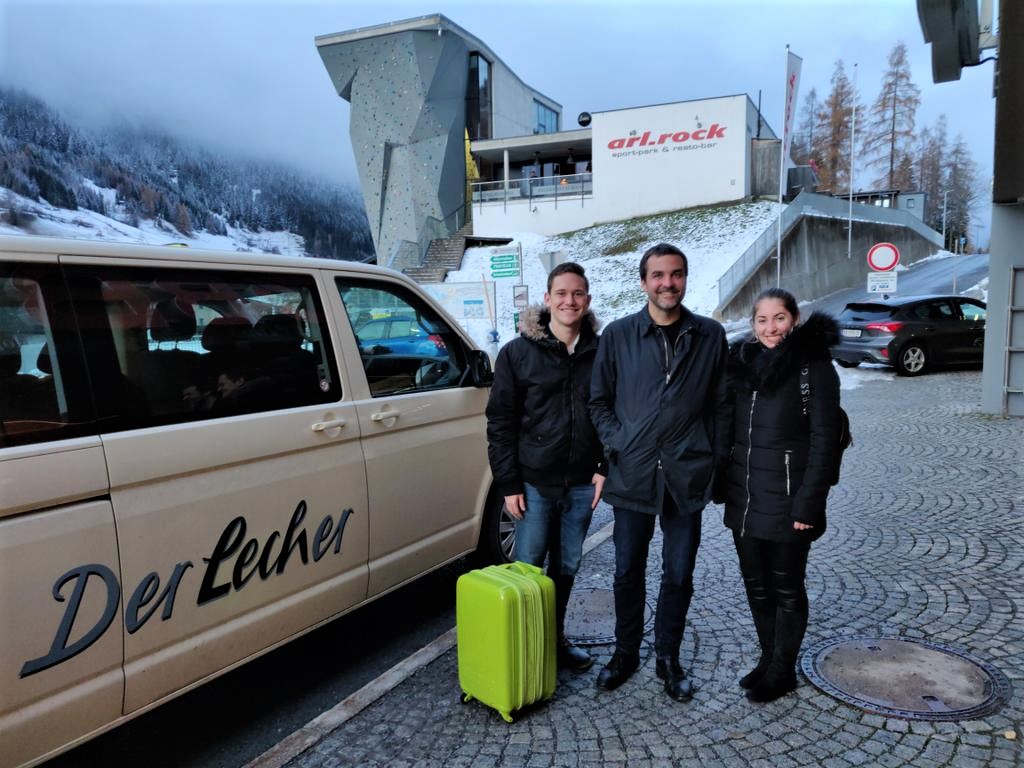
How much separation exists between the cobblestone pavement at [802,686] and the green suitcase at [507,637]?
5.9 inches

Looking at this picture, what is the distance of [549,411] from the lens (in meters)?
3.06

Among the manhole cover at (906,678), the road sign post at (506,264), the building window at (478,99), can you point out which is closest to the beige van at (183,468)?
the manhole cover at (906,678)

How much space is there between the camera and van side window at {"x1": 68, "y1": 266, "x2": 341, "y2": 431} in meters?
2.32

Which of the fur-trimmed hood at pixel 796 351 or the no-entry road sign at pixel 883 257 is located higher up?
the no-entry road sign at pixel 883 257

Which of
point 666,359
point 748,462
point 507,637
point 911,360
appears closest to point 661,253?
point 666,359

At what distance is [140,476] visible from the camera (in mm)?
2275

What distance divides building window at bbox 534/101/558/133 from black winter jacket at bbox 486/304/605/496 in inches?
1946

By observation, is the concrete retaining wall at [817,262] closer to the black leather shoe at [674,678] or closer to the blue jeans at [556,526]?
the blue jeans at [556,526]

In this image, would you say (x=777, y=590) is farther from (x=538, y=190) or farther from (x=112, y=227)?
(x=538, y=190)

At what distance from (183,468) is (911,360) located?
49.0 feet

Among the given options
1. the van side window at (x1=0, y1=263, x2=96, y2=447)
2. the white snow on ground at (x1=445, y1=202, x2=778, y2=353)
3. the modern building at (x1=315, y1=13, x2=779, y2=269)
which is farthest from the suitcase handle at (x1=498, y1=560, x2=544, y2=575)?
the modern building at (x1=315, y1=13, x2=779, y2=269)

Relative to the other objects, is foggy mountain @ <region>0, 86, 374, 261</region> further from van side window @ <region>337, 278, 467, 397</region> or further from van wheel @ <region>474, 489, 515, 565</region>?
van wheel @ <region>474, 489, 515, 565</region>

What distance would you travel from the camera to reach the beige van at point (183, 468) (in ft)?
6.73

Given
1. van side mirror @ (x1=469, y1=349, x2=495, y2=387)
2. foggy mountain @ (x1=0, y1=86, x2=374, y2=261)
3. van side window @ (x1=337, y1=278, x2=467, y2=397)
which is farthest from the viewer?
foggy mountain @ (x1=0, y1=86, x2=374, y2=261)
